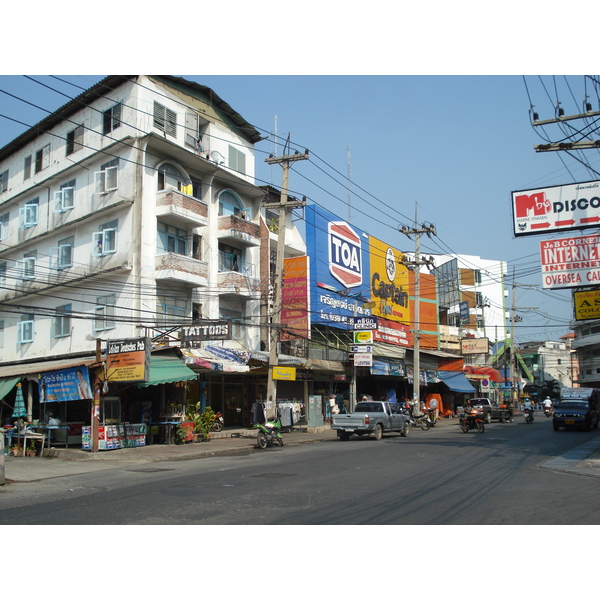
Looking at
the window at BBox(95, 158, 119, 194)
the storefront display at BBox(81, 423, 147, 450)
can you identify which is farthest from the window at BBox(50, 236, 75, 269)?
the storefront display at BBox(81, 423, 147, 450)

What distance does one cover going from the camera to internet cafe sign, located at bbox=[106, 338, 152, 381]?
65.1 ft

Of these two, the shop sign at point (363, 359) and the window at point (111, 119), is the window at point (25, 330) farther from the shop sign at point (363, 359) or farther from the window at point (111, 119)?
the shop sign at point (363, 359)

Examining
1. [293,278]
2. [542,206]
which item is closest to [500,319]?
[293,278]

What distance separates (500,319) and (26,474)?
78241 millimetres

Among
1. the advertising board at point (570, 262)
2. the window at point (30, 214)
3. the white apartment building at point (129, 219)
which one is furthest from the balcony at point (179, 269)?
the advertising board at point (570, 262)

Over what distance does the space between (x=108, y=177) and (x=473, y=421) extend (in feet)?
Answer: 70.6

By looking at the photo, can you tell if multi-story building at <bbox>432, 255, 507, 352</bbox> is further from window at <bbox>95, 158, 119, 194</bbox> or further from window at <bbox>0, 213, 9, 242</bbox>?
window at <bbox>0, 213, 9, 242</bbox>

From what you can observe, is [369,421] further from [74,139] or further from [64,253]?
[74,139]

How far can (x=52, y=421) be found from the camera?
21828mm

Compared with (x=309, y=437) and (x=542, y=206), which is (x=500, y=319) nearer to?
(x=309, y=437)

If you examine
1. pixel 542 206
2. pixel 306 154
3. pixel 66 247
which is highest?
pixel 306 154

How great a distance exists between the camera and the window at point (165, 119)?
94.1 ft

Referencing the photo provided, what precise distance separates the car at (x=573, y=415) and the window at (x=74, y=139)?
1123 inches

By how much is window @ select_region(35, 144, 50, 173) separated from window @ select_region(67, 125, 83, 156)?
7.83 ft
